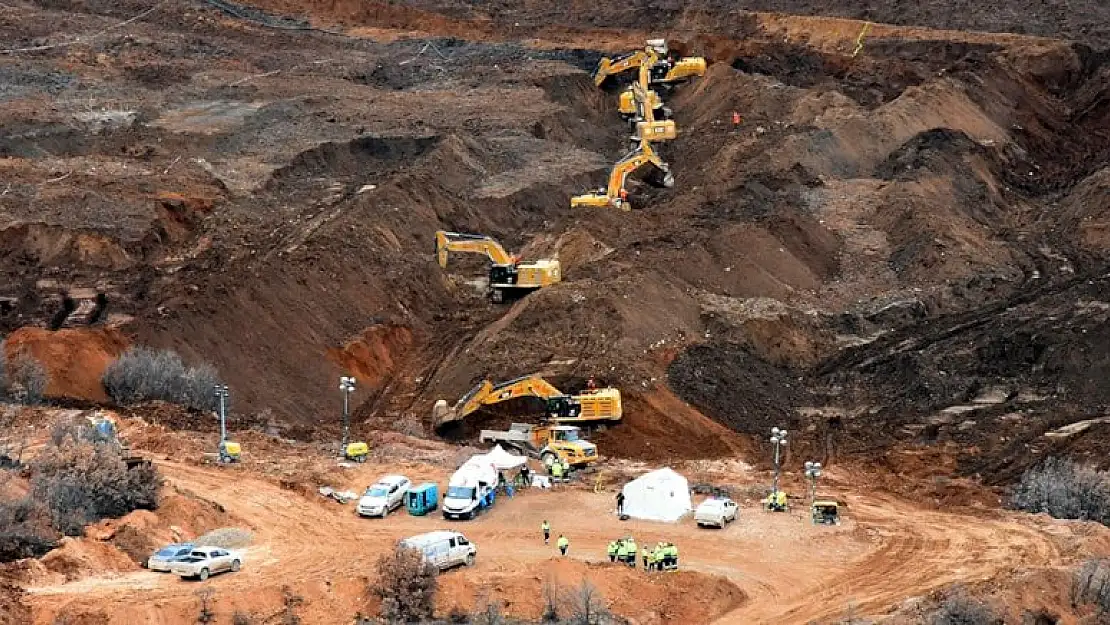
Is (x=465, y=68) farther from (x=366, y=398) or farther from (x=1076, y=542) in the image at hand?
(x=1076, y=542)

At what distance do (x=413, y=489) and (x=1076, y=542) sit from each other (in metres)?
12.0

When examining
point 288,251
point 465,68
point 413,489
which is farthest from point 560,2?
point 413,489

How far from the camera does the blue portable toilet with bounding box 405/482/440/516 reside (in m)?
37.2

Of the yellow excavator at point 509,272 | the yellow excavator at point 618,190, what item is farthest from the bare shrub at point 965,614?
the yellow excavator at point 618,190

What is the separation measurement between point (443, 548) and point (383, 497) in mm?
4444

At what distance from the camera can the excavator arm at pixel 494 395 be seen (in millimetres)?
46000

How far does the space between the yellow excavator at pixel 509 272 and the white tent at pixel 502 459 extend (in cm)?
1553

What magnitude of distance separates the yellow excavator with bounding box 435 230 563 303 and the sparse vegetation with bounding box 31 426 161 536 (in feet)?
70.8

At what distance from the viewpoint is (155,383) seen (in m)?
45.2

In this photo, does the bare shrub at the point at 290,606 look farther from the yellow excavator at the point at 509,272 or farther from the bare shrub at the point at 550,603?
the yellow excavator at the point at 509,272

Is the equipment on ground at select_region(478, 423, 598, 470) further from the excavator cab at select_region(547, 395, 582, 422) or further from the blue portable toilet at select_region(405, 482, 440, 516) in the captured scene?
the blue portable toilet at select_region(405, 482, 440, 516)

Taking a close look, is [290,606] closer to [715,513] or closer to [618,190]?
[715,513]

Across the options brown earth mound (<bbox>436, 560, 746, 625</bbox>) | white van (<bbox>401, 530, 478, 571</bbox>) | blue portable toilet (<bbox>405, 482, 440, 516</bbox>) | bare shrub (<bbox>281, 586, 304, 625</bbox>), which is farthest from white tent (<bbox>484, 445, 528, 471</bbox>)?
bare shrub (<bbox>281, 586, 304, 625</bbox>)

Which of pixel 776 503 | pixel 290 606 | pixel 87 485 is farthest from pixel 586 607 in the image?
pixel 87 485
